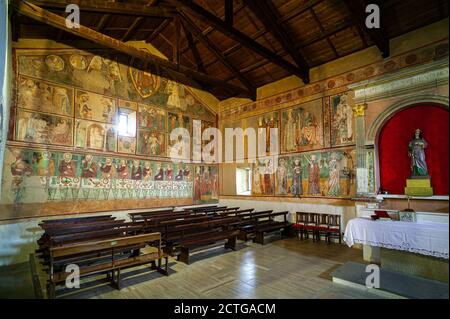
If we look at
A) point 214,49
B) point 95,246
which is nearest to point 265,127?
point 214,49

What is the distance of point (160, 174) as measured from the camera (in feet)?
34.1

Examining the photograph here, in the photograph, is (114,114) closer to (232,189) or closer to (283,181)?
(232,189)

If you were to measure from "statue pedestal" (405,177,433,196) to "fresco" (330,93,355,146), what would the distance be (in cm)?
415

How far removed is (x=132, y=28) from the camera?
9.27m

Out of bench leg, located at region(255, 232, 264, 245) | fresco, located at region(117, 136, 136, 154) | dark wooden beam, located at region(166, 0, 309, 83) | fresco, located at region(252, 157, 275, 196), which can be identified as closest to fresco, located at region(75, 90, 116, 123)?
fresco, located at region(117, 136, 136, 154)

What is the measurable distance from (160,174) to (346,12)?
8.51 m

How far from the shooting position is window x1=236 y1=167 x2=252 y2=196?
11898 millimetres

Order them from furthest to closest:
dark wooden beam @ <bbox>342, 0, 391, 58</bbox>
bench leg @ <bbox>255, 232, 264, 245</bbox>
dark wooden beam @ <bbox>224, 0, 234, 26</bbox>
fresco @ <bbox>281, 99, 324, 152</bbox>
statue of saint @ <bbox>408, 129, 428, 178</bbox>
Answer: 1. fresco @ <bbox>281, 99, 324, 152</bbox>
2. dark wooden beam @ <bbox>224, 0, 234, 26</bbox>
3. bench leg @ <bbox>255, 232, 264, 245</bbox>
4. dark wooden beam @ <bbox>342, 0, 391, 58</bbox>
5. statue of saint @ <bbox>408, 129, 428, 178</bbox>

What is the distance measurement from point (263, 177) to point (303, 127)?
2.69 meters

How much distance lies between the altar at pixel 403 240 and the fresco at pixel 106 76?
28.8 ft

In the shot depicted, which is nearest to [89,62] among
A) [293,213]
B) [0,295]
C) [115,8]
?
[115,8]

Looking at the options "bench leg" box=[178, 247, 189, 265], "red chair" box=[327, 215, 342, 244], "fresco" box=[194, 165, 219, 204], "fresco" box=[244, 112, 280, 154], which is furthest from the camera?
"fresco" box=[194, 165, 219, 204]

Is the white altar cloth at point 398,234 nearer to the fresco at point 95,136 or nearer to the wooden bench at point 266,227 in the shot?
the wooden bench at point 266,227

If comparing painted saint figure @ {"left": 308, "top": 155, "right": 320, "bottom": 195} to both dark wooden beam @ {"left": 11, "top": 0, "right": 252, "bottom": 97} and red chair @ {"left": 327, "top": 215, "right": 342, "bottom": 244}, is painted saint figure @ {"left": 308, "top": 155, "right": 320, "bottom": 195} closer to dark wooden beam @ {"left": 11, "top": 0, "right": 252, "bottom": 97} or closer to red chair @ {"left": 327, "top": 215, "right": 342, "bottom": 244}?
red chair @ {"left": 327, "top": 215, "right": 342, "bottom": 244}
